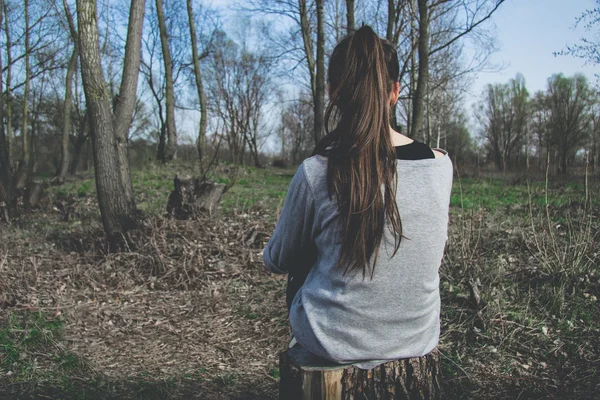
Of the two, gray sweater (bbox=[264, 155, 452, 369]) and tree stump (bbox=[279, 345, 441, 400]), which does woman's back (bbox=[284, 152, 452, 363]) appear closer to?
gray sweater (bbox=[264, 155, 452, 369])

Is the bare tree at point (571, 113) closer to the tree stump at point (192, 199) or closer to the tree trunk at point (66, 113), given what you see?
the tree trunk at point (66, 113)

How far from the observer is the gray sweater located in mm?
1678

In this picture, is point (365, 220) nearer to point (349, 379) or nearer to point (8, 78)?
point (349, 379)

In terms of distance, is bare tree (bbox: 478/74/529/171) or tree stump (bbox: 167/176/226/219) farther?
bare tree (bbox: 478/74/529/171)

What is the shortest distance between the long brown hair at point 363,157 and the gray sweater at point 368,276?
43mm

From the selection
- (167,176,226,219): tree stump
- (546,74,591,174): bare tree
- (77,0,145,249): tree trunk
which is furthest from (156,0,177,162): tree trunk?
(546,74,591,174): bare tree

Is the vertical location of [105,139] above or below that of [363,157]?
above

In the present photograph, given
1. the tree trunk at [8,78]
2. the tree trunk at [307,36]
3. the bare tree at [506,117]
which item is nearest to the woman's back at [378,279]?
the tree trunk at [307,36]

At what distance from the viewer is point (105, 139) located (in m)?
6.98

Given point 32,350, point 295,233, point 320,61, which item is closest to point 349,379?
point 295,233

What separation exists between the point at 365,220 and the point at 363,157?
21 cm

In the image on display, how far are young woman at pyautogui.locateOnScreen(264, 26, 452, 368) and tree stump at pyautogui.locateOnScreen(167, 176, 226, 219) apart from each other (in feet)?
19.4

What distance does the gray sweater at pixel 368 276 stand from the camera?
5.50 feet

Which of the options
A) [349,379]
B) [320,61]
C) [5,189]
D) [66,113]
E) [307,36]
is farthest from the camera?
[66,113]
